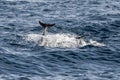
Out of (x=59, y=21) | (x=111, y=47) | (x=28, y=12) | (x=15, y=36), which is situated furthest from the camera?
(x=28, y=12)

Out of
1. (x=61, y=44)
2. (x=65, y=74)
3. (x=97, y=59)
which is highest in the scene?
(x=61, y=44)

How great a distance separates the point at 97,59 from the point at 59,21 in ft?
41.1

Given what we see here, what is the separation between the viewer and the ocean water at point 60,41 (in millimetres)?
28484

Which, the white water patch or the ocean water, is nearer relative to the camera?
the ocean water

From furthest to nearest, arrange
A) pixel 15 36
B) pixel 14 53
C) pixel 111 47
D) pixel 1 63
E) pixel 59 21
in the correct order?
pixel 59 21 < pixel 15 36 < pixel 111 47 < pixel 14 53 < pixel 1 63

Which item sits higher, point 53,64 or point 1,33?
point 1,33

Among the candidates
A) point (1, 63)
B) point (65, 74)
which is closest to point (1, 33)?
point (1, 63)

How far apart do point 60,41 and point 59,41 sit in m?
0.09

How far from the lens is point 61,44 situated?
1383 inches

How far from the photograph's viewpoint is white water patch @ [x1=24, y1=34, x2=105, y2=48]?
34906mm

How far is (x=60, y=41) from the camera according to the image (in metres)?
35.8

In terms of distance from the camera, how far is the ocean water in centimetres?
2848

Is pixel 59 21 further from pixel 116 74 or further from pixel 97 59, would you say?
pixel 116 74

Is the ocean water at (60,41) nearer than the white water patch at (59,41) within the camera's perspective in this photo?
Yes
